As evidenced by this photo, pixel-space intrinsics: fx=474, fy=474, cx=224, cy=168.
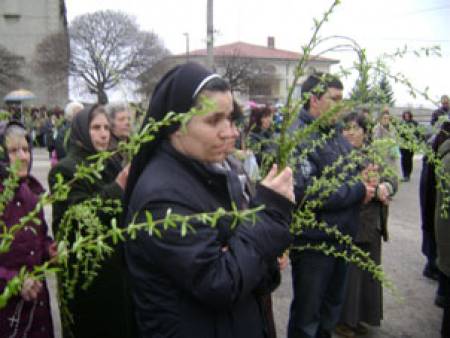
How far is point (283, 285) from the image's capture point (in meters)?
5.01

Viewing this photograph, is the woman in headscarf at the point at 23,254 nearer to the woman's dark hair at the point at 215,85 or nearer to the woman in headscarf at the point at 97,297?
the woman in headscarf at the point at 97,297

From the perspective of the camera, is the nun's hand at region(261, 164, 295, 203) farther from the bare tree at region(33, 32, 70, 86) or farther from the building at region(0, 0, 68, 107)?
the building at region(0, 0, 68, 107)

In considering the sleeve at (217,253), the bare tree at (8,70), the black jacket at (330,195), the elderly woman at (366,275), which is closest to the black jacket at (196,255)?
the sleeve at (217,253)

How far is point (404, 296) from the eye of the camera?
4.68 m

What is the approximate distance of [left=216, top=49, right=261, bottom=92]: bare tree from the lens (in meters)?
37.2

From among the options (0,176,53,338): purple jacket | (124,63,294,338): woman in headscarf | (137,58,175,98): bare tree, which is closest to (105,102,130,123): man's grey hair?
(137,58,175,98): bare tree

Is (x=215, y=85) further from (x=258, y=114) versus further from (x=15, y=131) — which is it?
(x=258, y=114)

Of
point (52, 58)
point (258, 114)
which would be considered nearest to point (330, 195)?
point (258, 114)

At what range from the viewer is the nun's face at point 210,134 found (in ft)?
5.10

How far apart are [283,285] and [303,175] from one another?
2.46 m

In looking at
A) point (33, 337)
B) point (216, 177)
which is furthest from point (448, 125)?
point (33, 337)

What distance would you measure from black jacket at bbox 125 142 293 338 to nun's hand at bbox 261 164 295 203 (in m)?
0.02

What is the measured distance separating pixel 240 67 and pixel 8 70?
17430mm

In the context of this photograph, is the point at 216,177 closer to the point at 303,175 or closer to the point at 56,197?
the point at 56,197
